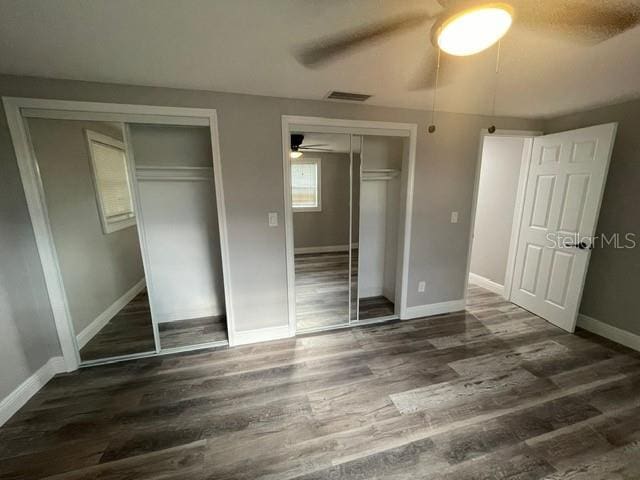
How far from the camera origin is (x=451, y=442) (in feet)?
5.03

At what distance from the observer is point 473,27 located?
2.88 ft

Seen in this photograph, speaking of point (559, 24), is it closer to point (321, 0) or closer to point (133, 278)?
point (321, 0)

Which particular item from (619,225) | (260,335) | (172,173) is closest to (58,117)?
(172,173)

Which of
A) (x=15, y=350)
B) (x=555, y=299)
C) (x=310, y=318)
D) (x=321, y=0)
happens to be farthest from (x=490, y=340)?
(x=15, y=350)

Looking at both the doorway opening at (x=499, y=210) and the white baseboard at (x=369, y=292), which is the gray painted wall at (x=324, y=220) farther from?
the doorway opening at (x=499, y=210)

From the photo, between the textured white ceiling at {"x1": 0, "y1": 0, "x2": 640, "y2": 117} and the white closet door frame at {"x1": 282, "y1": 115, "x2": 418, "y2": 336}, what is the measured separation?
0.23m

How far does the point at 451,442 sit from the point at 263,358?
1.54 meters

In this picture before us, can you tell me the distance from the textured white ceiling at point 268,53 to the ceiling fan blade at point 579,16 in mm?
100

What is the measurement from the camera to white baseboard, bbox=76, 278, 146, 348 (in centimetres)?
236

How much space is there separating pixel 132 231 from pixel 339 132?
2.48 m

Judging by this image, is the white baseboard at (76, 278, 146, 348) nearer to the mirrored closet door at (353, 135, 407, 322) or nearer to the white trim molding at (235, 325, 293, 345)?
the white trim molding at (235, 325, 293, 345)

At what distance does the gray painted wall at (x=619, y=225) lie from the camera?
233 centimetres

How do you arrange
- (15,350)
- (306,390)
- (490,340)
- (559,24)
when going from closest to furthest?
(559,24) → (15,350) → (306,390) → (490,340)

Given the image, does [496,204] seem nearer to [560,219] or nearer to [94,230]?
[560,219]
